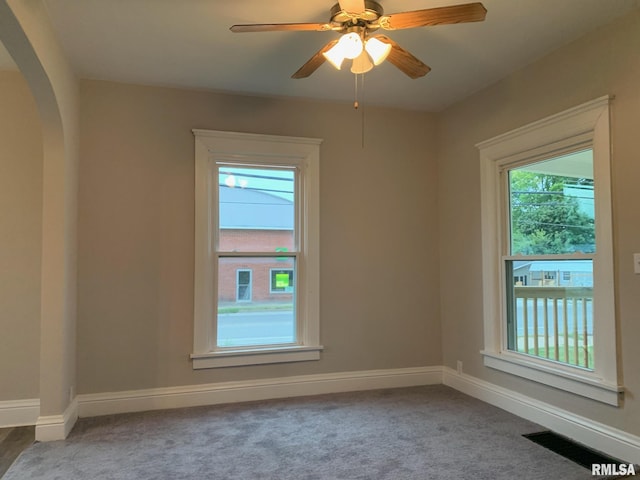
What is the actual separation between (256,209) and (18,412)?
91.0 inches

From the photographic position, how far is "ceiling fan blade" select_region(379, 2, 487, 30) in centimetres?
200

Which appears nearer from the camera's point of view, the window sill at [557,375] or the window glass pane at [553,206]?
the window sill at [557,375]

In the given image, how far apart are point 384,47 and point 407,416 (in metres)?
2.53

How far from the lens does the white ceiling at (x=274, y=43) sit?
2.53m

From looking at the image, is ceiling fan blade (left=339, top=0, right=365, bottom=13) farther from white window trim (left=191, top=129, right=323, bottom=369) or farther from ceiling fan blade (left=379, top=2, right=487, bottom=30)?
white window trim (left=191, top=129, right=323, bottom=369)

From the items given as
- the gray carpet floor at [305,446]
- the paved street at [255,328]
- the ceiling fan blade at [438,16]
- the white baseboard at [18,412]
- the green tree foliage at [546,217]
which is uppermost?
the ceiling fan blade at [438,16]

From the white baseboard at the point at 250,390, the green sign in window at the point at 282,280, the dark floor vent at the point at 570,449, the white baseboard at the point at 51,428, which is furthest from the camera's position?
the green sign in window at the point at 282,280

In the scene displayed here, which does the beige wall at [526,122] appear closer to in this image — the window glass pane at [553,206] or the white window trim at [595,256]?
the white window trim at [595,256]

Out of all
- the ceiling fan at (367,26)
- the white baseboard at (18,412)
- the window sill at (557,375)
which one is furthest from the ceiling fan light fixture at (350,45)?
the white baseboard at (18,412)

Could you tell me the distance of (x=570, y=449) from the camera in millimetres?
2717

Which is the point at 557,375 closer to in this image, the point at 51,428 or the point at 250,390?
the point at 250,390

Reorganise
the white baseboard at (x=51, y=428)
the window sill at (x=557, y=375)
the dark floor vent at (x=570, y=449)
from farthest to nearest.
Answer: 1. the white baseboard at (x=51, y=428)
2. the window sill at (x=557, y=375)
3. the dark floor vent at (x=570, y=449)

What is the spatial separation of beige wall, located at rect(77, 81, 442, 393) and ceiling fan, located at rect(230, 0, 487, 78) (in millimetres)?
1439

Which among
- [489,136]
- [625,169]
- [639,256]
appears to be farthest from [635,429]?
[489,136]
